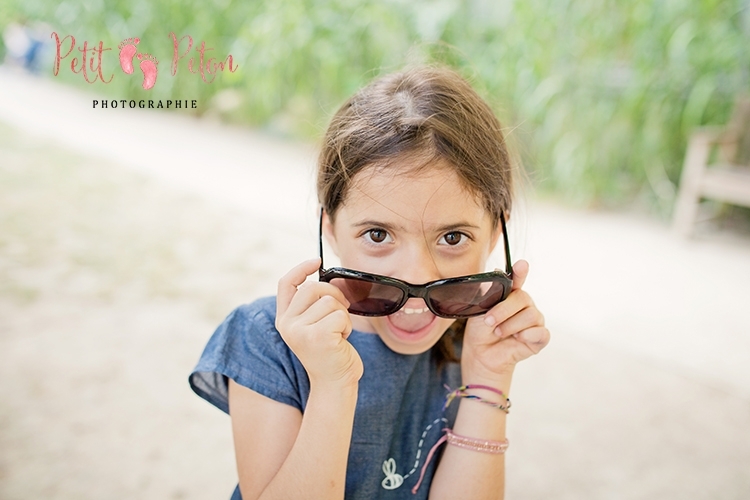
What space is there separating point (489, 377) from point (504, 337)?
0.23 ft

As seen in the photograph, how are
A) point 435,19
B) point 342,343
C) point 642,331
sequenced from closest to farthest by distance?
point 342,343 → point 642,331 → point 435,19

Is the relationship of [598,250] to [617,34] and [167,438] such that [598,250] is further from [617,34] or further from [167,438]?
[167,438]

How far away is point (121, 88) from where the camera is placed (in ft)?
11.9

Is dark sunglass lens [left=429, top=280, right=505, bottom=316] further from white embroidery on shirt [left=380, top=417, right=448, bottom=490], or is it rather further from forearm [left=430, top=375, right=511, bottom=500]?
white embroidery on shirt [left=380, top=417, right=448, bottom=490]

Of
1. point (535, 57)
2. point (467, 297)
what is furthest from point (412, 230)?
point (535, 57)

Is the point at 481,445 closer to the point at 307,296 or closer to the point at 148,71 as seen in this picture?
the point at 307,296

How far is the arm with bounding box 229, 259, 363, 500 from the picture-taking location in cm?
82

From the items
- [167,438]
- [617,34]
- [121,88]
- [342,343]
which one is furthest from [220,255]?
[617,34]

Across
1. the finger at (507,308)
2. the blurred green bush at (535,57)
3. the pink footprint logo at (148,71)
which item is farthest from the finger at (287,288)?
the blurred green bush at (535,57)

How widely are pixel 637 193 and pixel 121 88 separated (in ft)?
10.2

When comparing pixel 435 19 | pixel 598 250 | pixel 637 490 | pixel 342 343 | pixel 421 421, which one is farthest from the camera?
pixel 435 19

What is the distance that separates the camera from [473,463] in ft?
3.24

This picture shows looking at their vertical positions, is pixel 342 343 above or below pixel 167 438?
above

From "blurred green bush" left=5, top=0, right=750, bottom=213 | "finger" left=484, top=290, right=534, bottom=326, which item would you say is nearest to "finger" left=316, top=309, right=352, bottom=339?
"finger" left=484, top=290, right=534, bottom=326
